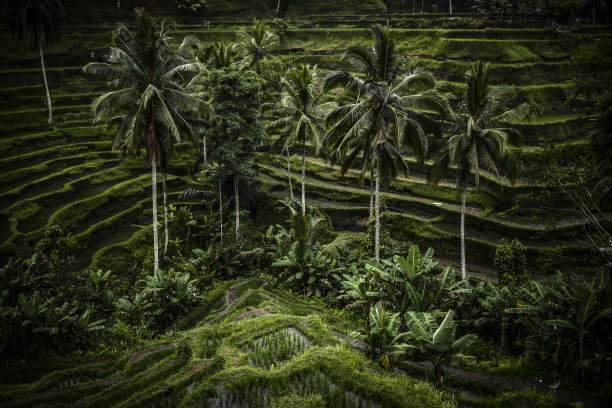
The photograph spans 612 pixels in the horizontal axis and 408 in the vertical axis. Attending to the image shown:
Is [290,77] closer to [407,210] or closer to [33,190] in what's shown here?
[407,210]

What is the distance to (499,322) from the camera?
33.3ft

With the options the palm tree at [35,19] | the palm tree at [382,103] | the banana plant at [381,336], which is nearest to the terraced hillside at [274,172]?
the palm tree at [35,19]

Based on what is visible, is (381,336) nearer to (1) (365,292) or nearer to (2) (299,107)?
(1) (365,292)

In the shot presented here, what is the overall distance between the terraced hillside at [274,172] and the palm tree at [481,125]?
1.41 m

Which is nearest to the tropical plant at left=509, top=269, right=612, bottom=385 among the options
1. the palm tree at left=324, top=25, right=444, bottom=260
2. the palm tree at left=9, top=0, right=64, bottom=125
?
the palm tree at left=324, top=25, right=444, bottom=260

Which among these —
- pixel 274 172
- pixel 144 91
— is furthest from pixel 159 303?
pixel 274 172

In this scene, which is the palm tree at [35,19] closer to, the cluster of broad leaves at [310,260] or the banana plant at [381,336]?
the cluster of broad leaves at [310,260]

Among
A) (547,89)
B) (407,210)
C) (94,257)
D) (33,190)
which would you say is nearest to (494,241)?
(407,210)

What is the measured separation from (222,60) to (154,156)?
7.70 metres

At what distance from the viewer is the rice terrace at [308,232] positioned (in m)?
8.32

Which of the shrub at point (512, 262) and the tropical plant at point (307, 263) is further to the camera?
the tropical plant at point (307, 263)

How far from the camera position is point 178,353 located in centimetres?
976

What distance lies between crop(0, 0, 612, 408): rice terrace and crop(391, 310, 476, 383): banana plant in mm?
54

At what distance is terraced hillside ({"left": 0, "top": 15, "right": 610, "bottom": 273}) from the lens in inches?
717
